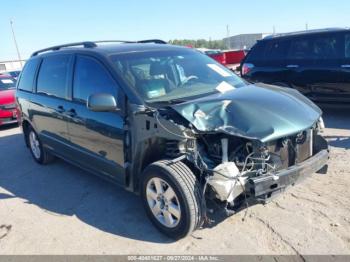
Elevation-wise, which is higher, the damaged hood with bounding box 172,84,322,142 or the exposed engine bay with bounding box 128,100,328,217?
the damaged hood with bounding box 172,84,322,142

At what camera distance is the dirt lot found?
3.27 m

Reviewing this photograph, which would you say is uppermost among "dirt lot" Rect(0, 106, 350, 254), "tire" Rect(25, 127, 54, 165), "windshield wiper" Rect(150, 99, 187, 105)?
"windshield wiper" Rect(150, 99, 187, 105)

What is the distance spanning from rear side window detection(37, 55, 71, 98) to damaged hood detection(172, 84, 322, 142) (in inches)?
83.0

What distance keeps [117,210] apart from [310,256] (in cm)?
215

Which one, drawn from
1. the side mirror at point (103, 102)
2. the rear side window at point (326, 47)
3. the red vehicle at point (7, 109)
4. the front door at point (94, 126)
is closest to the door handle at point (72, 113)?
the front door at point (94, 126)

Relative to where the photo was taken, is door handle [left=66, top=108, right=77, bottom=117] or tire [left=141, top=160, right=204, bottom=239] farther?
door handle [left=66, top=108, right=77, bottom=117]

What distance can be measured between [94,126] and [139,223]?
123cm

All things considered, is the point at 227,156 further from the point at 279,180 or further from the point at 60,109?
the point at 60,109

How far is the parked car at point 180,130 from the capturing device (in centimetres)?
319

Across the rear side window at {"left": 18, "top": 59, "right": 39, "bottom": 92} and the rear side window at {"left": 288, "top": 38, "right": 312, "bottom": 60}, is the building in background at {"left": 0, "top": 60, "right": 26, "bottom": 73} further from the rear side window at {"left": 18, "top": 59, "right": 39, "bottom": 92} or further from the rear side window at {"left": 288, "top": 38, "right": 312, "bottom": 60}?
the rear side window at {"left": 288, "top": 38, "right": 312, "bottom": 60}

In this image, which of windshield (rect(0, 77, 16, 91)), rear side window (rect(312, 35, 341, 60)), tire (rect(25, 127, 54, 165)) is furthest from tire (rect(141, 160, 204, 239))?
windshield (rect(0, 77, 16, 91))

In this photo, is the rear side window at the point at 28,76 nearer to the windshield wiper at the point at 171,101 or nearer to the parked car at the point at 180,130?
the parked car at the point at 180,130

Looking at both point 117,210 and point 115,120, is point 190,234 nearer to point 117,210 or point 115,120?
point 117,210

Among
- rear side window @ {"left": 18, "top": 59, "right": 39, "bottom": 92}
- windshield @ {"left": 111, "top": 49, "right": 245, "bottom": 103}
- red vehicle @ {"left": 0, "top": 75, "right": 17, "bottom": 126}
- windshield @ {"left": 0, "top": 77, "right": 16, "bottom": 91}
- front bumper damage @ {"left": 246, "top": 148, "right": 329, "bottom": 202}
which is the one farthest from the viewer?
windshield @ {"left": 0, "top": 77, "right": 16, "bottom": 91}
